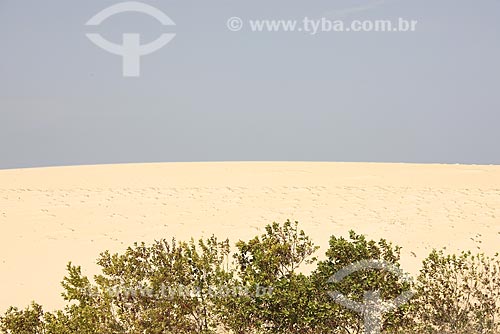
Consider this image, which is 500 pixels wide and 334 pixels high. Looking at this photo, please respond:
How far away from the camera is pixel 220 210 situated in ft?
93.9

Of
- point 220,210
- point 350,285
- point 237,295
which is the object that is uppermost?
point 220,210

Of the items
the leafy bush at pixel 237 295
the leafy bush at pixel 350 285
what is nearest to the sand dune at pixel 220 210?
the leafy bush at pixel 237 295

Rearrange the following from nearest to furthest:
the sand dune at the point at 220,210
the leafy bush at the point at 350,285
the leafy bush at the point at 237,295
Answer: the leafy bush at the point at 237,295 → the leafy bush at the point at 350,285 → the sand dune at the point at 220,210

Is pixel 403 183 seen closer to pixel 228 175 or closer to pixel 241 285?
pixel 228 175

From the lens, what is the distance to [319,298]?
9906mm

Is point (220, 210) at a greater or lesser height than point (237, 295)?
greater

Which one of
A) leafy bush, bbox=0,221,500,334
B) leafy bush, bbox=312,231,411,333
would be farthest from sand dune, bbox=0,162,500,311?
leafy bush, bbox=312,231,411,333

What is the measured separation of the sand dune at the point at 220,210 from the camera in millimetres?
21562

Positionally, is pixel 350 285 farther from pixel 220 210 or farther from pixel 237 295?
pixel 220 210

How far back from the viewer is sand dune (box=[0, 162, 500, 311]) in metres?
21.6

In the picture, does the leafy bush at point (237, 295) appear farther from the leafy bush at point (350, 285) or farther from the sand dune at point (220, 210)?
the sand dune at point (220, 210)

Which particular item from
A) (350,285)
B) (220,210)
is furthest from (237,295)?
(220,210)

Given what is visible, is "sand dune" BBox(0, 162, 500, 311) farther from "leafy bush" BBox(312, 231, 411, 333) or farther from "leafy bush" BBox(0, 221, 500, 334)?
"leafy bush" BBox(312, 231, 411, 333)

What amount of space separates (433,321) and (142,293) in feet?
15.8
